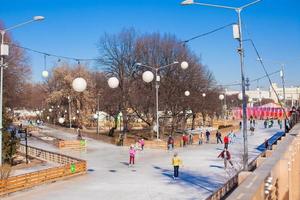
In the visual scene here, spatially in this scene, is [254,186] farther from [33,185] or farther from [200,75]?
[200,75]

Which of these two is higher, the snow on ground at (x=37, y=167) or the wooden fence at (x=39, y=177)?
the wooden fence at (x=39, y=177)

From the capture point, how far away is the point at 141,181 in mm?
24094

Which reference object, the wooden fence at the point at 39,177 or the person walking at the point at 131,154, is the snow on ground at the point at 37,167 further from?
the person walking at the point at 131,154

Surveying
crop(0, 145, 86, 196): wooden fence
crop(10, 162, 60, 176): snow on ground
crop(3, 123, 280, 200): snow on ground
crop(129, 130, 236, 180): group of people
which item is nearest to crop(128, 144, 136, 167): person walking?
crop(129, 130, 236, 180): group of people

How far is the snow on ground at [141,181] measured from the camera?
2052 cm

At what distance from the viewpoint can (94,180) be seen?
81.3ft

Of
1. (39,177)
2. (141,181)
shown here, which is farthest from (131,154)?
(39,177)

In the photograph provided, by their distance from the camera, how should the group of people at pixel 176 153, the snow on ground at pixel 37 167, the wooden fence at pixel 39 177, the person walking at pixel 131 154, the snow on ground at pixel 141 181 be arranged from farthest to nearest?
the person walking at pixel 131 154 → the snow on ground at pixel 37 167 → the group of people at pixel 176 153 → the wooden fence at pixel 39 177 → the snow on ground at pixel 141 181

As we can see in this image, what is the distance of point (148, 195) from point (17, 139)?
1724 cm

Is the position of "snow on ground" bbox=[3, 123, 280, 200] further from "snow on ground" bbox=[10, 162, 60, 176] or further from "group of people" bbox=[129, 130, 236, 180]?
"snow on ground" bbox=[10, 162, 60, 176]

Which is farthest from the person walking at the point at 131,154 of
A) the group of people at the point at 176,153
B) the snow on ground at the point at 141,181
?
the snow on ground at the point at 141,181

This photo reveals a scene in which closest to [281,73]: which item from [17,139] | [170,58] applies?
[170,58]

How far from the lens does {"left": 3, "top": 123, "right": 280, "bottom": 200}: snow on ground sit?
2052 centimetres

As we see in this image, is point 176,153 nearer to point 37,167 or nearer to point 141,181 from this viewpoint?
point 141,181
